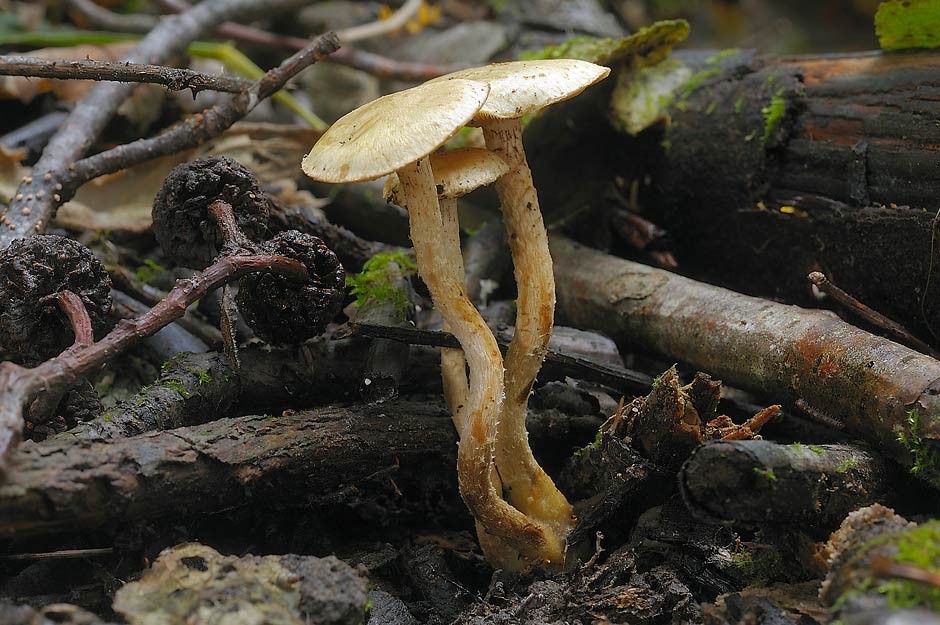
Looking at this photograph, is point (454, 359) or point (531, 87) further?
point (454, 359)

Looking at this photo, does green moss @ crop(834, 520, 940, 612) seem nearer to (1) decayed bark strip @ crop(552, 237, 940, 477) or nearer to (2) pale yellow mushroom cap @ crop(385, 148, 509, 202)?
(1) decayed bark strip @ crop(552, 237, 940, 477)

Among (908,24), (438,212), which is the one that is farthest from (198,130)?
(908,24)

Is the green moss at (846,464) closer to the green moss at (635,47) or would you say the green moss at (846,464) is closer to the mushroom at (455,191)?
the mushroom at (455,191)

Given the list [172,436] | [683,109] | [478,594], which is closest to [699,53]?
[683,109]

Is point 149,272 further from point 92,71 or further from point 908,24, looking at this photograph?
point 908,24

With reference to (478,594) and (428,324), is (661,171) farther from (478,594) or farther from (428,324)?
(478,594)
